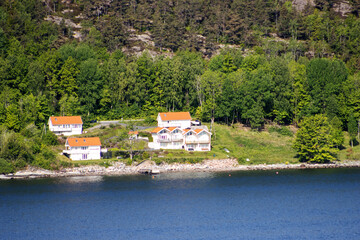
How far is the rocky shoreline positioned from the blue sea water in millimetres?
3102

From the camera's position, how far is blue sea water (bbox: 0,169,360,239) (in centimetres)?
6281

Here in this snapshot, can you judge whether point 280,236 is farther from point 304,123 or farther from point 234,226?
point 304,123

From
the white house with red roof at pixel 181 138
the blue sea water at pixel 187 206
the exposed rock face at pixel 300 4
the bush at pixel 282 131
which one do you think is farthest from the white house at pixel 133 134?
the exposed rock face at pixel 300 4

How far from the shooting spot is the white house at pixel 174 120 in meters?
112

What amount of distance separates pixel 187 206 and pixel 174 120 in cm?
4038

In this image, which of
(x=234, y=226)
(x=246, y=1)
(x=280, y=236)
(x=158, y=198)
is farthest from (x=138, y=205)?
(x=246, y=1)

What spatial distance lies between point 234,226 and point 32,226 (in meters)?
25.2

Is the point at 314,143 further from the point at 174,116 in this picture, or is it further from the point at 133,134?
the point at 133,134

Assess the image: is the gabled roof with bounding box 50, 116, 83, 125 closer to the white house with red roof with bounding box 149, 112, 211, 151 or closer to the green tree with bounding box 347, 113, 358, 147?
the white house with red roof with bounding box 149, 112, 211, 151

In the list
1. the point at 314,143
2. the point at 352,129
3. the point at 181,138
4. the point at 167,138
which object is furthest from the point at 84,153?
the point at 352,129

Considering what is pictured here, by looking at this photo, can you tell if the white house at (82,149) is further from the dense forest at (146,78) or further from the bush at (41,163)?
the bush at (41,163)

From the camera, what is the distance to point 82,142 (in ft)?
319

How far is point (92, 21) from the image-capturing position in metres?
158

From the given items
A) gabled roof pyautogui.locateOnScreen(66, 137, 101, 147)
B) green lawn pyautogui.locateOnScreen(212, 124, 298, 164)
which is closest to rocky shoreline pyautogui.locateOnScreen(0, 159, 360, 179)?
green lawn pyautogui.locateOnScreen(212, 124, 298, 164)
